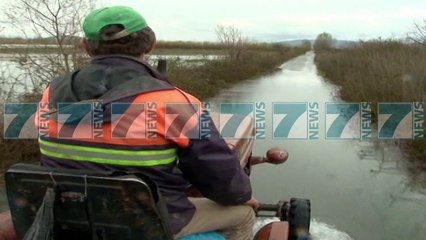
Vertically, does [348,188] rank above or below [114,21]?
below

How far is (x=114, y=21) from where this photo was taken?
213 cm

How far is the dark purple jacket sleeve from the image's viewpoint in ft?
6.91

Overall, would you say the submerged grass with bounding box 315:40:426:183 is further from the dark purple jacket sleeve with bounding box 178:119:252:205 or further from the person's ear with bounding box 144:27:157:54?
the person's ear with bounding box 144:27:157:54

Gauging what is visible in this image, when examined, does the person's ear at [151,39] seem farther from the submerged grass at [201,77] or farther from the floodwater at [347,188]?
the submerged grass at [201,77]

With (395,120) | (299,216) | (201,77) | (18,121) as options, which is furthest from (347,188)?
(201,77)

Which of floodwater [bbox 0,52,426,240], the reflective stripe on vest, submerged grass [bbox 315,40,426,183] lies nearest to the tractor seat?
the reflective stripe on vest

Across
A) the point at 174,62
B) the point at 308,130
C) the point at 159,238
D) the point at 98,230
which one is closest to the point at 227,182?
the point at 159,238

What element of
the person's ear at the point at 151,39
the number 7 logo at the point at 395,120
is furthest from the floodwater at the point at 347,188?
the person's ear at the point at 151,39

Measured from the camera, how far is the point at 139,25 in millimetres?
2170

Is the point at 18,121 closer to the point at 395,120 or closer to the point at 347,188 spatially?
the point at 347,188

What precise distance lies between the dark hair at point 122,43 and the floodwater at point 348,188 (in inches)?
134

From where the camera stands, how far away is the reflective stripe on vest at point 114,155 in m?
1.95

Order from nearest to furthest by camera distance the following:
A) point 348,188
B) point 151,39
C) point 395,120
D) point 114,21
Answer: point 114,21 → point 151,39 → point 348,188 → point 395,120

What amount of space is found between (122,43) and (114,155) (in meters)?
0.52
